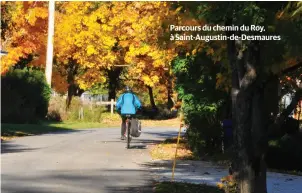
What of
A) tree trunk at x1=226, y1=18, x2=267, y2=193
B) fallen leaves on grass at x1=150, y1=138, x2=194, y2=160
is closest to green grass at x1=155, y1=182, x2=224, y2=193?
tree trunk at x1=226, y1=18, x2=267, y2=193

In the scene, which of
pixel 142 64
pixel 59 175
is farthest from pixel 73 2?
pixel 59 175

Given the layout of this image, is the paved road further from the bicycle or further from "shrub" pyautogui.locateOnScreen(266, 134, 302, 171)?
"shrub" pyautogui.locateOnScreen(266, 134, 302, 171)

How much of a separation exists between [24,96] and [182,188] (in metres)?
25.6

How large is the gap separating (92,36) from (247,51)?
32.6 m

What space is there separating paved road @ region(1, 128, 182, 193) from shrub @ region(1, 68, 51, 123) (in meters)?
11.5

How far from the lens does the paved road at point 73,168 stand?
10.3 meters

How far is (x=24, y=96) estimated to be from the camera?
114 ft

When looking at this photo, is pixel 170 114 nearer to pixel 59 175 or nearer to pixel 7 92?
pixel 7 92

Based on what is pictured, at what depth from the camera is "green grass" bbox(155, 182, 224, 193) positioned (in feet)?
33.4

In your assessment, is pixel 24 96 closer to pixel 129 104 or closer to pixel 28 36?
pixel 28 36

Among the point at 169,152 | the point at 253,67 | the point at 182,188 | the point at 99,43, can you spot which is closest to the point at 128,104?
the point at 169,152

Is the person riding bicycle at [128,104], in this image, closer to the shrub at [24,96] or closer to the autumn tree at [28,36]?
the shrub at [24,96]

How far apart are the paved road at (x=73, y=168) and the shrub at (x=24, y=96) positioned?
37.8 feet

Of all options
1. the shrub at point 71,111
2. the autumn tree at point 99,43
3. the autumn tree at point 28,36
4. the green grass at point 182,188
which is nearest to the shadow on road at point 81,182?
the green grass at point 182,188
